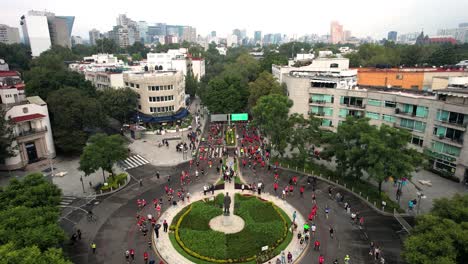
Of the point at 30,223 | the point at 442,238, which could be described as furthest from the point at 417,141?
the point at 30,223

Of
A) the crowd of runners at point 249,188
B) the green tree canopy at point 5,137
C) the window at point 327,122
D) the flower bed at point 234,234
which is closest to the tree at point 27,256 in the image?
the crowd of runners at point 249,188

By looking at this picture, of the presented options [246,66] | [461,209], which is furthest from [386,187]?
[246,66]

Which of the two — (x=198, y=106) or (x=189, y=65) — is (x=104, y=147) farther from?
(x=189, y=65)

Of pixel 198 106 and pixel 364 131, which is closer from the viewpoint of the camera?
pixel 364 131

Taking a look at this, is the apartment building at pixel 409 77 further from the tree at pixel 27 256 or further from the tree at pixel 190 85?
the tree at pixel 27 256

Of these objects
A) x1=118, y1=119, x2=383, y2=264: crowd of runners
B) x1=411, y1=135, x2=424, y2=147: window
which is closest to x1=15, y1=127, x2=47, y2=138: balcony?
x1=118, y1=119, x2=383, y2=264: crowd of runners
